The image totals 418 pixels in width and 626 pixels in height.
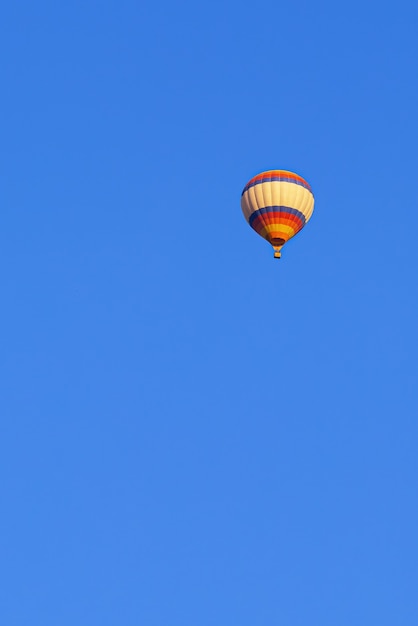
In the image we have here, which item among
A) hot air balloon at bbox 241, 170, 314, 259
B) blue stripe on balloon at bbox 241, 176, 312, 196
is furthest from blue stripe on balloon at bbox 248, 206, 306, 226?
blue stripe on balloon at bbox 241, 176, 312, 196

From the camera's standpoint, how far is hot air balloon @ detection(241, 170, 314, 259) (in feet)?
281

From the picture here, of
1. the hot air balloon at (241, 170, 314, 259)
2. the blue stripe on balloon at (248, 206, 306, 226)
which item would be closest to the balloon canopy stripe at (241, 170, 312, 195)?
the hot air balloon at (241, 170, 314, 259)

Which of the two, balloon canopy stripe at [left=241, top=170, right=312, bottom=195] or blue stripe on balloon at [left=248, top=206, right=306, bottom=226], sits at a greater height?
balloon canopy stripe at [left=241, top=170, right=312, bottom=195]

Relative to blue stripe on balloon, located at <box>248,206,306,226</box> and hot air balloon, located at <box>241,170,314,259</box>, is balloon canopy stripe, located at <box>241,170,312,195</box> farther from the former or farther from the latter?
blue stripe on balloon, located at <box>248,206,306,226</box>

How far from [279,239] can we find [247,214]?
190 centimetres

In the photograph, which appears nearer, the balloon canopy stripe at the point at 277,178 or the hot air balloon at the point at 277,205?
the hot air balloon at the point at 277,205

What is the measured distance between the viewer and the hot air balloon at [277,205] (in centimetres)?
8562

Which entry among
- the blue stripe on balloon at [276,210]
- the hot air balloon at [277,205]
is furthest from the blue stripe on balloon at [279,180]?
the blue stripe on balloon at [276,210]

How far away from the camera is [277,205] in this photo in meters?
85.7

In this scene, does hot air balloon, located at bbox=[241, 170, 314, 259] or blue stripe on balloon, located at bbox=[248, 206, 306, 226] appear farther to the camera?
blue stripe on balloon, located at bbox=[248, 206, 306, 226]

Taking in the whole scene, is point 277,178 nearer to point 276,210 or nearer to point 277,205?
point 277,205

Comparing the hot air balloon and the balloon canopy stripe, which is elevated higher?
the balloon canopy stripe

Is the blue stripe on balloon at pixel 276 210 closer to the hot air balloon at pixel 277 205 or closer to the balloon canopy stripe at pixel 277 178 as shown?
the hot air balloon at pixel 277 205

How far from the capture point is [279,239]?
86.4 metres
